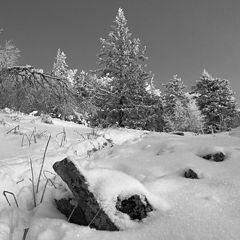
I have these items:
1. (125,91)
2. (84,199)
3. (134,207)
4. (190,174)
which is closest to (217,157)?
(190,174)

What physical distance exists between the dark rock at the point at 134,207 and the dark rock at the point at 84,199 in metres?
0.13

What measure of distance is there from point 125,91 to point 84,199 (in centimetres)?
2044

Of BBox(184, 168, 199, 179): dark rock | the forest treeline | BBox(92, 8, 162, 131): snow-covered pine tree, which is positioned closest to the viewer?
BBox(184, 168, 199, 179): dark rock

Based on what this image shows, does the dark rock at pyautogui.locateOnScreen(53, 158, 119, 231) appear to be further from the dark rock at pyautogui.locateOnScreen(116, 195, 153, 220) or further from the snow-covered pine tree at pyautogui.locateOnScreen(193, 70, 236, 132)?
the snow-covered pine tree at pyautogui.locateOnScreen(193, 70, 236, 132)

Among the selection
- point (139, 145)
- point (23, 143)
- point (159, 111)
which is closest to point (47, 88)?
point (23, 143)

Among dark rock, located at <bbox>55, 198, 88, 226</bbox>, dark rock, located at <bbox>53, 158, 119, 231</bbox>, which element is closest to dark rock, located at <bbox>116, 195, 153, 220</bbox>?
dark rock, located at <bbox>53, 158, 119, 231</bbox>

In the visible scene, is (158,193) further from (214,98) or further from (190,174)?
(214,98)

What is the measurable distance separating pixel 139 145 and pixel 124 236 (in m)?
2.07

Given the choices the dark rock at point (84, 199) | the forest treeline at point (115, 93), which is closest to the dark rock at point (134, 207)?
the dark rock at point (84, 199)

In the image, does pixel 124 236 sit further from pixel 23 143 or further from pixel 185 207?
pixel 23 143

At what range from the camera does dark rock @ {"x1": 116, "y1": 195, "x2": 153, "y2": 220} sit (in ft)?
7.33

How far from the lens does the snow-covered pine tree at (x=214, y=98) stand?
3225 cm

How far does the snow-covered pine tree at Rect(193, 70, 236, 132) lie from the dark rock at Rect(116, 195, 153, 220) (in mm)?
30939

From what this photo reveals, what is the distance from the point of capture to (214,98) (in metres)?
32.6
